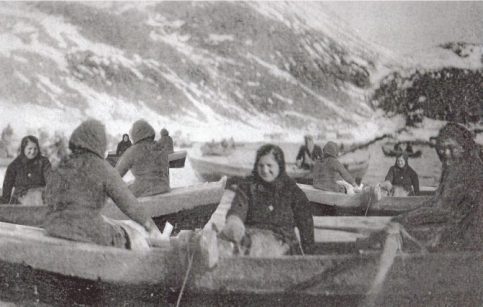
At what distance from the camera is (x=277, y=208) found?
186 cm

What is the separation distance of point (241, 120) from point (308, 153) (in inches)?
20.1

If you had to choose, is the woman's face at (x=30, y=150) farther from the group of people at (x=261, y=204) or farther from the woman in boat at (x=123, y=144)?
the group of people at (x=261, y=204)

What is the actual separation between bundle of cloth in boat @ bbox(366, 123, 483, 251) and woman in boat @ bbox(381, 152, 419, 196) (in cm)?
134

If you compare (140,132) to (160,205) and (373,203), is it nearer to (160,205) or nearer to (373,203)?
(160,205)

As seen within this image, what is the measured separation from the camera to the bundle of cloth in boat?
70.4 inches

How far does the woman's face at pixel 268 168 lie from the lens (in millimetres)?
1805

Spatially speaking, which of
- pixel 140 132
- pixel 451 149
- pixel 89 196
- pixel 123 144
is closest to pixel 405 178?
pixel 451 149

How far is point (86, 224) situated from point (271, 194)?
2.17 feet

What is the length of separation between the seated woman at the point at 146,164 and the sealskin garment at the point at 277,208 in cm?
105

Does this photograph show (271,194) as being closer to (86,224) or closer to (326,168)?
(86,224)

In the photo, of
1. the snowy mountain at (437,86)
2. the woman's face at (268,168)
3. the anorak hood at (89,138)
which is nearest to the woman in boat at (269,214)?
the woman's face at (268,168)

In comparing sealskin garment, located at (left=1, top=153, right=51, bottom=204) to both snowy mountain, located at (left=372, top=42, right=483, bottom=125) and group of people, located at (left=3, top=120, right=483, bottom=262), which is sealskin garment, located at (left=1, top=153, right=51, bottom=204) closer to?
group of people, located at (left=3, top=120, right=483, bottom=262)

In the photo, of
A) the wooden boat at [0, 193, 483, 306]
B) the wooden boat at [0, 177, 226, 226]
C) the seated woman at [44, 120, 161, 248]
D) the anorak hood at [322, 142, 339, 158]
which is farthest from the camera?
the anorak hood at [322, 142, 339, 158]

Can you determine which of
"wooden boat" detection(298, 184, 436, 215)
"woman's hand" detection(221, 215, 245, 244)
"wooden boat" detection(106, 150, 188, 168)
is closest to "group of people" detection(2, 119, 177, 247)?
"woman's hand" detection(221, 215, 245, 244)
